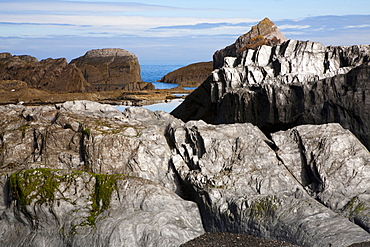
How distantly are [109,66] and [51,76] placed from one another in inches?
1096

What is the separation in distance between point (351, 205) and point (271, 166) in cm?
288

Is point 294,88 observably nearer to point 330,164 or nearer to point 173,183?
point 330,164

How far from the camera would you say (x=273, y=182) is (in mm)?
13742

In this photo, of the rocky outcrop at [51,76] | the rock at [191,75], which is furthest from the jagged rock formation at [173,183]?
the rock at [191,75]

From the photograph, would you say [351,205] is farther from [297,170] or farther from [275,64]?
[275,64]

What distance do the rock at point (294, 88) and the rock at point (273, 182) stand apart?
4.28m

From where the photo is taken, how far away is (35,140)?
16047 millimetres

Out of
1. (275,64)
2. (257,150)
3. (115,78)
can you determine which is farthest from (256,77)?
(115,78)

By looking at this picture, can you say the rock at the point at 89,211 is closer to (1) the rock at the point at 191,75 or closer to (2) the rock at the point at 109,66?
(1) the rock at the point at 191,75

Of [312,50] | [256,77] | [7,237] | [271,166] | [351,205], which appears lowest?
[7,237]

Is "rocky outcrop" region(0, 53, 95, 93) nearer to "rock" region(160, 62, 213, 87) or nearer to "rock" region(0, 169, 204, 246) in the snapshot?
"rock" region(160, 62, 213, 87)

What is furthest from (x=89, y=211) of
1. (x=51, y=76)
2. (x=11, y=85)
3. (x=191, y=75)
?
(x=191, y=75)

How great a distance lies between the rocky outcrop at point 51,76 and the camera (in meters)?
95.3

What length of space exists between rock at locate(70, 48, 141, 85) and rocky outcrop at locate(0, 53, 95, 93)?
620 inches
